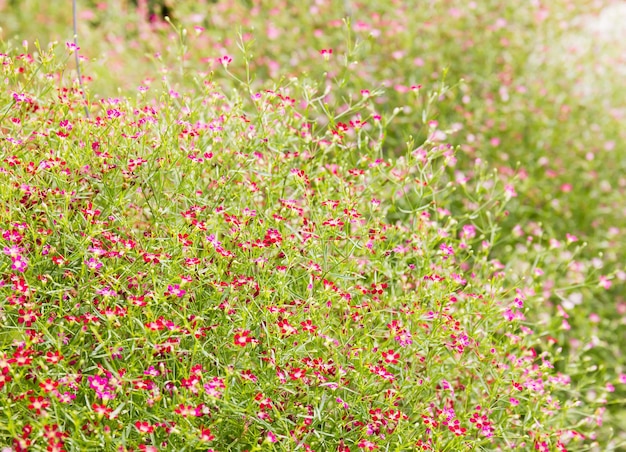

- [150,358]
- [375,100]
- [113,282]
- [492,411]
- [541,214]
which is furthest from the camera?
[375,100]

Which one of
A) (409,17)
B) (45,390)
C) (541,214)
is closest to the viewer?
(45,390)

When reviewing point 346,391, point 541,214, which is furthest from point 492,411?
point 541,214

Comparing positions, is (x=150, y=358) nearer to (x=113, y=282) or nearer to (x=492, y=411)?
(x=113, y=282)

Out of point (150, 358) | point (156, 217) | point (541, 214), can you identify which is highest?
point (156, 217)

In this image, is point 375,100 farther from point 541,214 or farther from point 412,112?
point 541,214

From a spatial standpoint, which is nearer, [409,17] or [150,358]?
[150,358]

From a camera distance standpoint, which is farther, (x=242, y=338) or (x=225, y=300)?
(x=225, y=300)

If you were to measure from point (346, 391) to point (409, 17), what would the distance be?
3.72 meters

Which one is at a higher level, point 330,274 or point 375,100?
point 330,274

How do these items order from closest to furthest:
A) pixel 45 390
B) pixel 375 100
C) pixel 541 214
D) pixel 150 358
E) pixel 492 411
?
pixel 45 390 < pixel 150 358 < pixel 492 411 < pixel 541 214 < pixel 375 100

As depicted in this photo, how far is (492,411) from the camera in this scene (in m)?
2.35

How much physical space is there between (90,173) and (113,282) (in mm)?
389

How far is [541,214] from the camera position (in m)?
4.46

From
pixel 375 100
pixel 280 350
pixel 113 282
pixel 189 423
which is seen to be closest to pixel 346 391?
pixel 280 350
